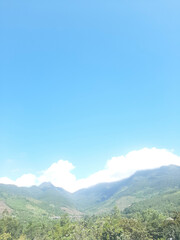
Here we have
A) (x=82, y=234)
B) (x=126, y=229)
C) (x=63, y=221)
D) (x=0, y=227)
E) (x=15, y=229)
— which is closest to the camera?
(x=82, y=234)

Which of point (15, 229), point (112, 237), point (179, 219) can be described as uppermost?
point (179, 219)

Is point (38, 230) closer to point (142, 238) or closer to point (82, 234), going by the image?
point (82, 234)

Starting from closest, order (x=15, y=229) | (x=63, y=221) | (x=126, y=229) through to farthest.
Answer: (x=126, y=229) → (x=15, y=229) → (x=63, y=221)

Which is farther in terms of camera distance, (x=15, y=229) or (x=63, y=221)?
(x=63, y=221)

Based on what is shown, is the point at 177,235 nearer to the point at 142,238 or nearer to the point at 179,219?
the point at 179,219

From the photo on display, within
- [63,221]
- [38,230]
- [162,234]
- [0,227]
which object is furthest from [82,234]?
[63,221]

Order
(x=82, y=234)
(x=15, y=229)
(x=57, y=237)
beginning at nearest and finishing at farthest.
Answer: (x=82, y=234) → (x=57, y=237) → (x=15, y=229)

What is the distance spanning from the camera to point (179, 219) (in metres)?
66.2

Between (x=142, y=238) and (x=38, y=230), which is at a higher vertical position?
(x=142, y=238)

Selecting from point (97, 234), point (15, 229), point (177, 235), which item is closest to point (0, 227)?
point (15, 229)

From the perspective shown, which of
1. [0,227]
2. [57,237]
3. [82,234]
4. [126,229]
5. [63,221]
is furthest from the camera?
[63,221]

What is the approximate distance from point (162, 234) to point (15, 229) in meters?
73.8

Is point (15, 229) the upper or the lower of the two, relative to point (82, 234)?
lower

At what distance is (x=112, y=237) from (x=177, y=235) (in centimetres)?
2020
